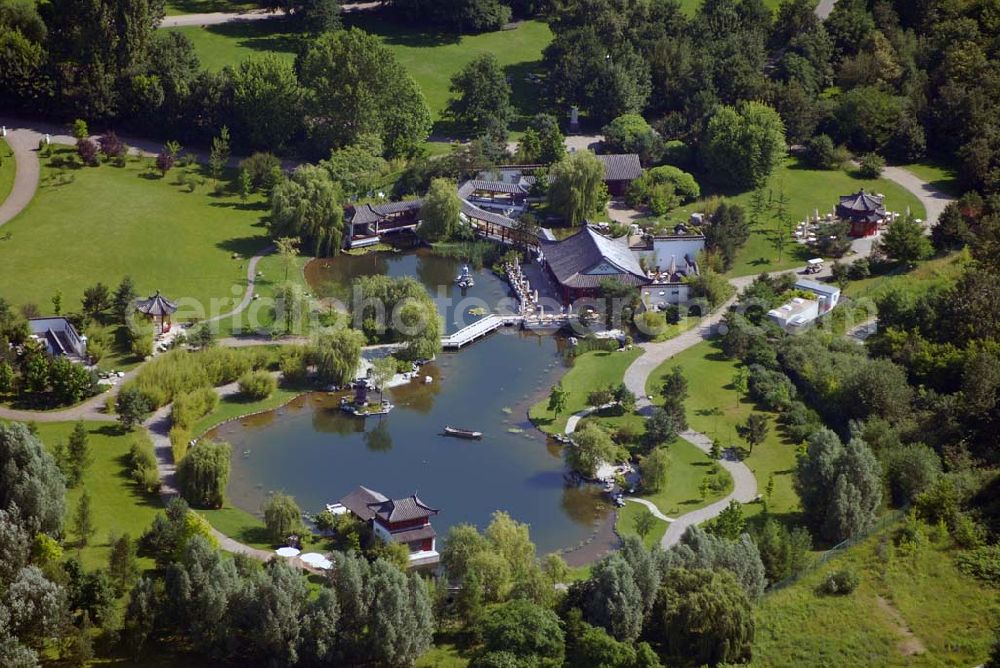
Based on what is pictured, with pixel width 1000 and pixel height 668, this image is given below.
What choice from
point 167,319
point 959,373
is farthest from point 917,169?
point 167,319

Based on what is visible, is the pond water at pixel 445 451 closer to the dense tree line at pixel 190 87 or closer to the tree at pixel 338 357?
the tree at pixel 338 357

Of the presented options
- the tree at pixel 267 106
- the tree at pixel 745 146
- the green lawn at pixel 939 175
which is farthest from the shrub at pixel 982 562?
the tree at pixel 267 106

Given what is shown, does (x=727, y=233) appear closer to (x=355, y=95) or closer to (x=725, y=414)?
(x=725, y=414)

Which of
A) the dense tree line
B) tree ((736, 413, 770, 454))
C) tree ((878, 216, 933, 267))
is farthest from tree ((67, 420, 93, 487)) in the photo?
tree ((878, 216, 933, 267))

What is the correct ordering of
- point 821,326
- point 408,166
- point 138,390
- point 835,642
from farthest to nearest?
point 408,166 < point 821,326 < point 138,390 < point 835,642

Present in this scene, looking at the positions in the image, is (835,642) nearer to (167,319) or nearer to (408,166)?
(167,319)

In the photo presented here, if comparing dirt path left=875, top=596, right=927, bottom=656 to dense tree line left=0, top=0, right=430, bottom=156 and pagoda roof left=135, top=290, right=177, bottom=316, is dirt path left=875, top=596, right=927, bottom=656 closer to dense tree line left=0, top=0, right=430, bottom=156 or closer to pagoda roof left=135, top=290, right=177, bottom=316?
pagoda roof left=135, top=290, right=177, bottom=316

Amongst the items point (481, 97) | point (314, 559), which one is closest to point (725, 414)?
point (314, 559)

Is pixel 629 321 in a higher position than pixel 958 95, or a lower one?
lower
